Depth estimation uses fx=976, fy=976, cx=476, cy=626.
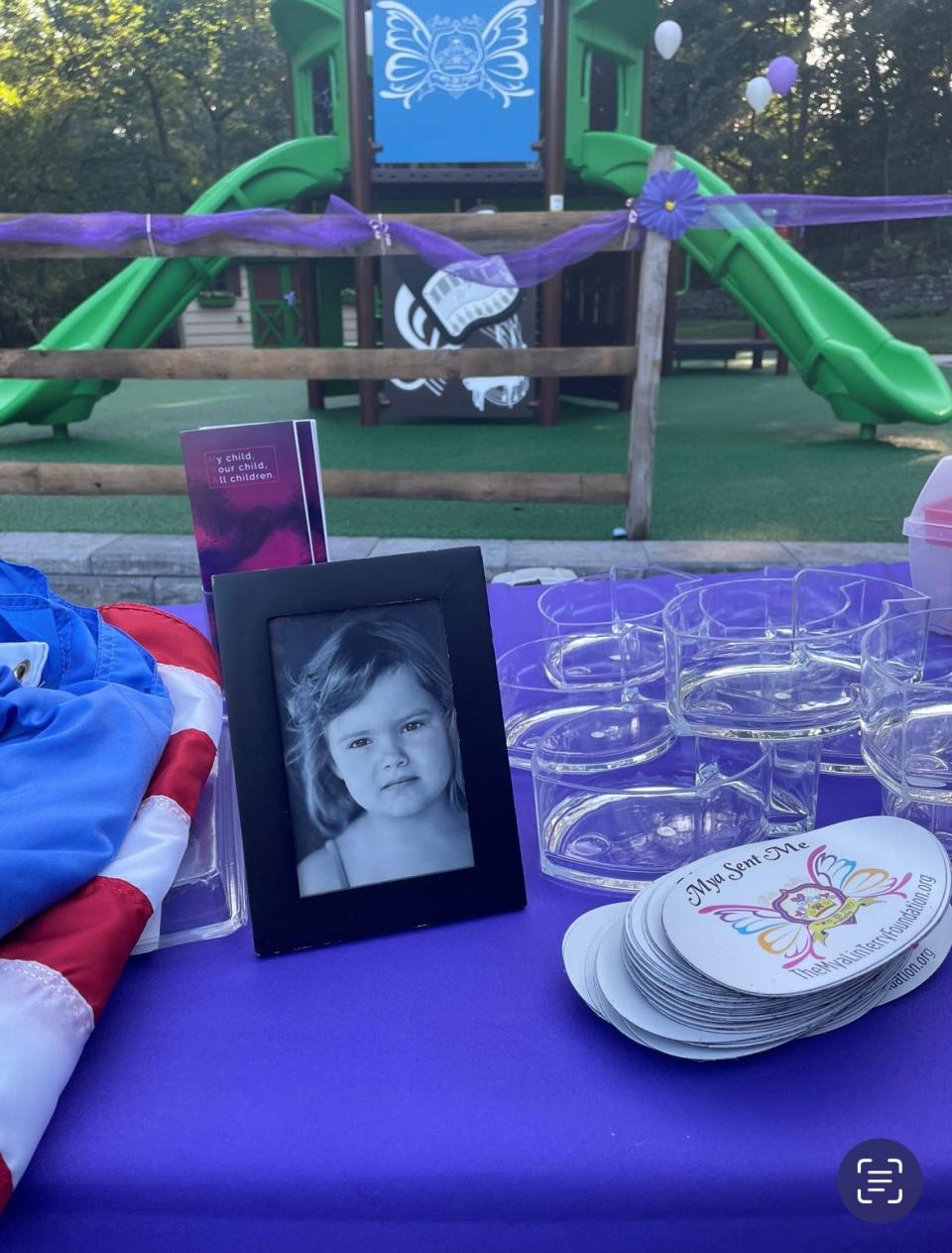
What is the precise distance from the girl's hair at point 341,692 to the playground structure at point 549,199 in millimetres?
4822

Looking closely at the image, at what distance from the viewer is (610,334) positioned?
779 centimetres

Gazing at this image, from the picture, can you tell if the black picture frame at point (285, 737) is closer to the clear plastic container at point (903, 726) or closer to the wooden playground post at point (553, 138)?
the clear plastic container at point (903, 726)

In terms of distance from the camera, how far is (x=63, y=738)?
0.66 metres

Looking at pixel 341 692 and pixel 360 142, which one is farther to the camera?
pixel 360 142

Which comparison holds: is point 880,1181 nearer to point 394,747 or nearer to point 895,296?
point 394,747

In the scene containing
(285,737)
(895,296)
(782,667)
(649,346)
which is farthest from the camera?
(895,296)

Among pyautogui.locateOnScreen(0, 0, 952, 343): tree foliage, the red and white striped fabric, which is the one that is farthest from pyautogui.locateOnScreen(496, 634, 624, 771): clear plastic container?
pyautogui.locateOnScreen(0, 0, 952, 343): tree foliage

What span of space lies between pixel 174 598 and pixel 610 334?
209 inches

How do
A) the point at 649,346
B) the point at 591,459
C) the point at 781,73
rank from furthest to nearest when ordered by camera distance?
the point at 781,73
the point at 591,459
the point at 649,346

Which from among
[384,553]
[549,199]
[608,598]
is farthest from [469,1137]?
[549,199]

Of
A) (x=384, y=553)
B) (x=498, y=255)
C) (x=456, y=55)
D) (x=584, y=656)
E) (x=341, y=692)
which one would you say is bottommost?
(x=384, y=553)

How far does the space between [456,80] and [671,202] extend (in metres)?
3.37

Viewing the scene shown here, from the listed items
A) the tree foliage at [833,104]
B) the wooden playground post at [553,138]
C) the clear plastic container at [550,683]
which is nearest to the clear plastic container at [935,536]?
the clear plastic container at [550,683]

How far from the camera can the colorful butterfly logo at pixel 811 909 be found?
0.55 metres
